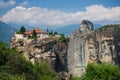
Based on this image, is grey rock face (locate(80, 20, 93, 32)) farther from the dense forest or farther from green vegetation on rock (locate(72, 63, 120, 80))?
green vegetation on rock (locate(72, 63, 120, 80))

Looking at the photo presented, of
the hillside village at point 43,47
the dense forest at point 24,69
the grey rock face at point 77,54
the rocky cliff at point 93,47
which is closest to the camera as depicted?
the dense forest at point 24,69

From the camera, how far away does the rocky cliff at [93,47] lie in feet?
270

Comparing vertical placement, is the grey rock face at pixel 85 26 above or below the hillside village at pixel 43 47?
above

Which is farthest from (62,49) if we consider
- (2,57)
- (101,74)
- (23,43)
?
(2,57)

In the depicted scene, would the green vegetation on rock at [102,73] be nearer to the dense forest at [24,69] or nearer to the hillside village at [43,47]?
the dense forest at [24,69]

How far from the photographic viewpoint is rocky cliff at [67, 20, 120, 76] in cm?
8238

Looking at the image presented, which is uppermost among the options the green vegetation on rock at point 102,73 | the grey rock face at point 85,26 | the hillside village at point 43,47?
the grey rock face at point 85,26

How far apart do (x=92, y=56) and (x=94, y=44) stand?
276cm

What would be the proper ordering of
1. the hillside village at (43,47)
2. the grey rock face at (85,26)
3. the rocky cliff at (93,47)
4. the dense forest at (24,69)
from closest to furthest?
1. the dense forest at (24,69)
2. the rocky cliff at (93,47)
3. the hillside village at (43,47)
4. the grey rock face at (85,26)

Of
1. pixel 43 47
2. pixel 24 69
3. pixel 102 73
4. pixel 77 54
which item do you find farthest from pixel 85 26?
pixel 24 69

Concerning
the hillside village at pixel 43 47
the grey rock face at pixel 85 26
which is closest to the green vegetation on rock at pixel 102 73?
the hillside village at pixel 43 47

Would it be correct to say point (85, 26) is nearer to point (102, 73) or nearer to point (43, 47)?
point (43, 47)

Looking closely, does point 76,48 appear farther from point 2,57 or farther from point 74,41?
point 2,57

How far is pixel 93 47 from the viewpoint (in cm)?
8444
